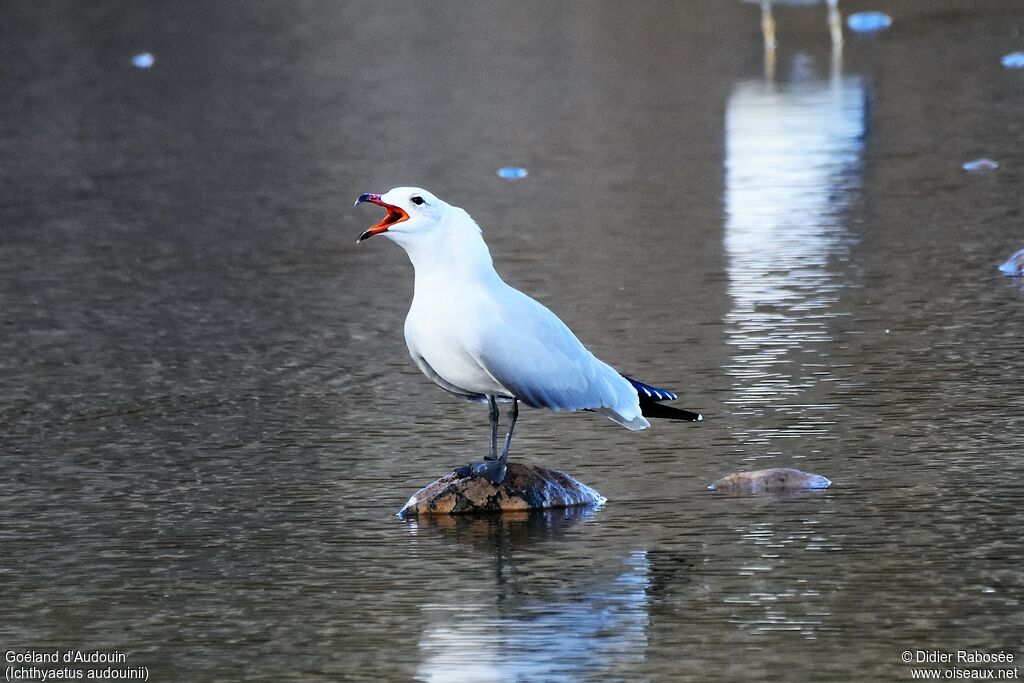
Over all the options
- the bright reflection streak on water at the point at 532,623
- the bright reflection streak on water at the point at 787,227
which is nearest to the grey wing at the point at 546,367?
the bright reflection streak on water at the point at 532,623

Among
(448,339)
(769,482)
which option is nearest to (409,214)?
(448,339)

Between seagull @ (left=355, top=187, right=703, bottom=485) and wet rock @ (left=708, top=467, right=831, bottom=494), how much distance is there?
419 millimetres

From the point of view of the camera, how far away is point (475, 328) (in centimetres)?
586

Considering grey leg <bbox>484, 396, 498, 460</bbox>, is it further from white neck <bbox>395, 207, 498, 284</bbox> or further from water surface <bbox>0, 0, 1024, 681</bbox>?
white neck <bbox>395, 207, 498, 284</bbox>

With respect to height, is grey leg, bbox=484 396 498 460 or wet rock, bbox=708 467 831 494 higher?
grey leg, bbox=484 396 498 460

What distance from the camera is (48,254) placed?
11148mm

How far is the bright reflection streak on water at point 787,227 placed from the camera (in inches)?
309

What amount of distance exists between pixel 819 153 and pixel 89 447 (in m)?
7.41

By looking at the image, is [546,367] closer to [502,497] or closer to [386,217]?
[502,497]

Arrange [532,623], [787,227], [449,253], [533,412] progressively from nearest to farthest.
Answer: [532,623] → [449,253] → [533,412] → [787,227]

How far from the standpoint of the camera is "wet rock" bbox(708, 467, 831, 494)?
623 centimetres

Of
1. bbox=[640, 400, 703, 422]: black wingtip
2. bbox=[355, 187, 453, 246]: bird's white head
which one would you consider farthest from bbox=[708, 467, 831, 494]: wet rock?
bbox=[355, 187, 453, 246]: bird's white head

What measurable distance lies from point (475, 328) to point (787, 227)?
5489mm

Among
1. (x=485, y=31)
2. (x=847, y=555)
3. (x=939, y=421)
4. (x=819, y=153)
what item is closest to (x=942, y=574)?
(x=847, y=555)
